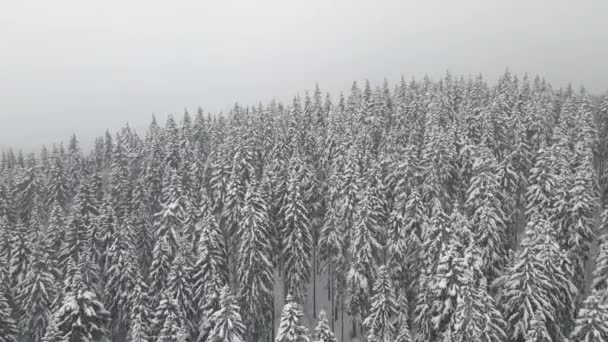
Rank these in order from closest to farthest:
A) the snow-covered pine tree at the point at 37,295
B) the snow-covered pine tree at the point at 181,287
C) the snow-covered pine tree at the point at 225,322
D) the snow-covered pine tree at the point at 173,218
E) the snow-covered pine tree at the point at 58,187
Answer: the snow-covered pine tree at the point at 225,322 < the snow-covered pine tree at the point at 181,287 < the snow-covered pine tree at the point at 37,295 < the snow-covered pine tree at the point at 173,218 < the snow-covered pine tree at the point at 58,187

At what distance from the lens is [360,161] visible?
56.8m

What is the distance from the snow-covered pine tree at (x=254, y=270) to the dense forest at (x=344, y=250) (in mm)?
146

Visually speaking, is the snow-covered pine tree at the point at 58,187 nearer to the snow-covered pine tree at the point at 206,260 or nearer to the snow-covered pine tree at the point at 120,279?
the snow-covered pine tree at the point at 120,279

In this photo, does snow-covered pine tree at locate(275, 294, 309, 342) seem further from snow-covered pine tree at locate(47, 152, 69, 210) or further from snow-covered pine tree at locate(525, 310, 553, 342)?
snow-covered pine tree at locate(47, 152, 69, 210)

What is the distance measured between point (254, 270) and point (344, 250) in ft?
36.8

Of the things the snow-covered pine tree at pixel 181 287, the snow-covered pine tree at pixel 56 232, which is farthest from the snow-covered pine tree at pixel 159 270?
the snow-covered pine tree at pixel 56 232

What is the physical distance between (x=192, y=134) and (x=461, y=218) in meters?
67.6

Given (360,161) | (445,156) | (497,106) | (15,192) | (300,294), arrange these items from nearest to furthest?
(300,294) < (445,156) < (360,161) < (497,106) < (15,192)

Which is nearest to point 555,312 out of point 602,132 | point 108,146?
point 602,132

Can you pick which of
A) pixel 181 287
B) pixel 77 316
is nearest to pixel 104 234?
pixel 181 287

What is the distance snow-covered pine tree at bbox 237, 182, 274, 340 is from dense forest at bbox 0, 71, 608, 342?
5.7 inches

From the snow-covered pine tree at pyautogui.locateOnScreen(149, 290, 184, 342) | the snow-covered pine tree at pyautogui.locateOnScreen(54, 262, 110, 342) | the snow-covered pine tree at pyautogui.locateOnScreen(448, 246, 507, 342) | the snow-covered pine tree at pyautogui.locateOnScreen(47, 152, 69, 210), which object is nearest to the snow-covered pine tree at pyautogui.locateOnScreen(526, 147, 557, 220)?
the snow-covered pine tree at pyautogui.locateOnScreen(448, 246, 507, 342)

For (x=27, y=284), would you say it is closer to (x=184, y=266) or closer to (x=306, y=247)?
(x=184, y=266)

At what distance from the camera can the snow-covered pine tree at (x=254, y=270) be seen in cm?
3950
